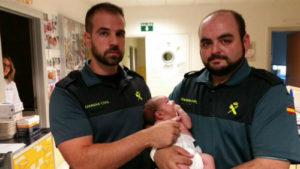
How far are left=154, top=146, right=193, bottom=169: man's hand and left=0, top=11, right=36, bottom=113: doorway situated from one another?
2790mm

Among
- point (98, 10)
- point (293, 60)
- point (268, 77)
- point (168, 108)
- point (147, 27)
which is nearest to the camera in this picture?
point (268, 77)

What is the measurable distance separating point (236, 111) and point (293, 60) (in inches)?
240

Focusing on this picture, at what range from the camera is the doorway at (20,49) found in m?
3.29

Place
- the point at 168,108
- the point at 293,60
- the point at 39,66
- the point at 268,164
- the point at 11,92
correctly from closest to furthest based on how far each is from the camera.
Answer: the point at 268,164 < the point at 168,108 < the point at 11,92 < the point at 39,66 < the point at 293,60

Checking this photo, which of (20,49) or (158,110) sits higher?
(20,49)

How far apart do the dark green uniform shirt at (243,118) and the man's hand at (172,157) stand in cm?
16

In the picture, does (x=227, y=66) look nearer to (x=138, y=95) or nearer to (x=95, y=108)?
(x=138, y=95)

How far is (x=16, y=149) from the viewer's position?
6.20ft

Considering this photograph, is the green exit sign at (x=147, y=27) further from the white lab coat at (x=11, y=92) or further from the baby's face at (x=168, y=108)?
the baby's face at (x=168, y=108)

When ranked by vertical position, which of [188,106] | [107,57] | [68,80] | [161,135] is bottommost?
[161,135]

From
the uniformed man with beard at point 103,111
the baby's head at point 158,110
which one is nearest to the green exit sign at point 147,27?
the uniformed man with beard at point 103,111

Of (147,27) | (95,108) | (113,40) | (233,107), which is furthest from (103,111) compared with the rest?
(147,27)

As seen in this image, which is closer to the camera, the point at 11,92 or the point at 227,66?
the point at 227,66

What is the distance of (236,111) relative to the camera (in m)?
1.17
